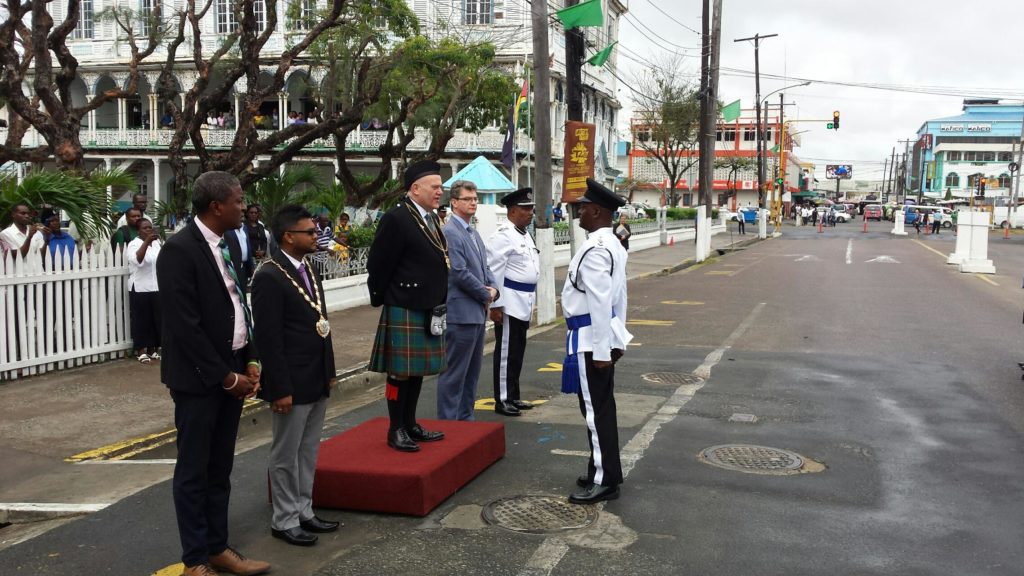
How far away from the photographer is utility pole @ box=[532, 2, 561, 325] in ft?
45.2

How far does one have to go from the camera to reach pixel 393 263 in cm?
546

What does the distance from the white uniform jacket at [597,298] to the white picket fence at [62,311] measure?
20.0 feet

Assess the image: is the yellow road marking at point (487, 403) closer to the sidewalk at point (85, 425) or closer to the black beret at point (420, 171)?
the sidewalk at point (85, 425)

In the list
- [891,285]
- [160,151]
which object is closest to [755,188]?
[160,151]

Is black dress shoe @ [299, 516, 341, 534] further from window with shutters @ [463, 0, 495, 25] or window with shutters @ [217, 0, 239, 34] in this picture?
window with shutters @ [217, 0, 239, 34]

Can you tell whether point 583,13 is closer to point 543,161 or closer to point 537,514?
point 543,161

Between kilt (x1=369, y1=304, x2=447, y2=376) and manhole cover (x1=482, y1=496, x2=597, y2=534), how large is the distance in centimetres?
94

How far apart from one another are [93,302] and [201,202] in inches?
251

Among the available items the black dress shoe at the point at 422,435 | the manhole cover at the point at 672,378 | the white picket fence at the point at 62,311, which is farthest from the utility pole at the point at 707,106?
the black dress shoe at the point at 422,435

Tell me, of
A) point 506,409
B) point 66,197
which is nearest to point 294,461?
point 506,409

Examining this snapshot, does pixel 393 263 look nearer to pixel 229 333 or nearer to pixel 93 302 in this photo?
pixel 229 333

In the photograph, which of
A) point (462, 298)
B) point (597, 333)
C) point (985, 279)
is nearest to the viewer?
point (597, 333)

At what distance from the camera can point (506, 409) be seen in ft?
25.2

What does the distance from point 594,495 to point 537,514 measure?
38 cm
